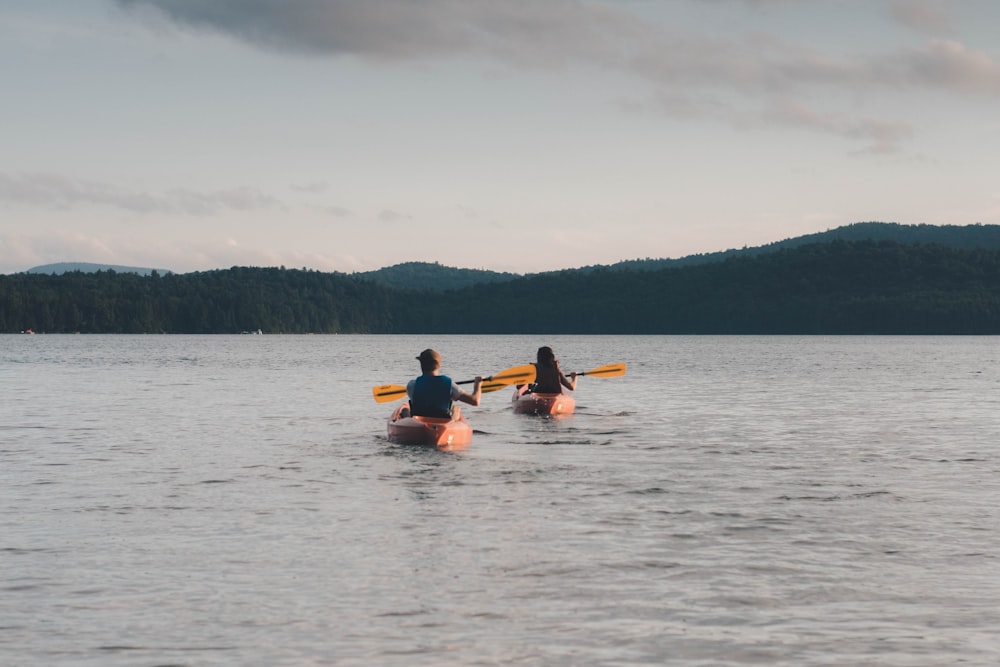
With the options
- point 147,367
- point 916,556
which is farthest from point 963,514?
A: point 147,367

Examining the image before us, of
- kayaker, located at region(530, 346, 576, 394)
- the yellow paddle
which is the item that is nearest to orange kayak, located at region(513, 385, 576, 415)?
kayaker, located at region(530, 346, 576, 394)

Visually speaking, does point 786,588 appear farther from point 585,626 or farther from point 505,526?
point 505,526

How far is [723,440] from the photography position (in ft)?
101

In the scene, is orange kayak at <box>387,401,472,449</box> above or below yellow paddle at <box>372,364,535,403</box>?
below

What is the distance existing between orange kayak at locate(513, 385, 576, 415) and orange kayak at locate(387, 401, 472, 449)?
10541 millimetres

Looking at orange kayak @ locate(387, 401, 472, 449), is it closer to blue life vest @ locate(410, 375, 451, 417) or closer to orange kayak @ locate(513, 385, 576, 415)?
blue life vest @ locate(410, 375, 451, 417)

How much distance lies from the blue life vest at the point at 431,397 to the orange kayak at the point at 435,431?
161 millimetres

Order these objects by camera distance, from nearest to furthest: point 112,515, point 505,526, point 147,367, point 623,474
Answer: point 505,526
point 112,515
point 623,474
point 147,367

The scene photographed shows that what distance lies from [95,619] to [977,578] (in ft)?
31.1

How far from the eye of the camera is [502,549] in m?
14.4

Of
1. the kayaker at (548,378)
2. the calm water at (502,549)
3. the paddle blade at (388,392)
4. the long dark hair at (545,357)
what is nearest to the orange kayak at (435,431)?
the calm water at (502,549)

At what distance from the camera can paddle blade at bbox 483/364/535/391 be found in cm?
3356

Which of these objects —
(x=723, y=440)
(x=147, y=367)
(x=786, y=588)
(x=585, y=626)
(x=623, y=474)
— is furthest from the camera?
(x=147, y=367)

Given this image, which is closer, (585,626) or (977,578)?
(585,626)
